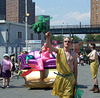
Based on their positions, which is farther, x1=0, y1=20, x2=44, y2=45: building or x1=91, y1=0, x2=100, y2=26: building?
x1=91, y1=0, x2=100, y2=26: building

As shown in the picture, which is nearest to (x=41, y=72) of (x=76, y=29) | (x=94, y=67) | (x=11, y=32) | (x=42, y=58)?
(x=42, y=58)

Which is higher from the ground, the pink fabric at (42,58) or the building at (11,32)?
the building at (11,32)

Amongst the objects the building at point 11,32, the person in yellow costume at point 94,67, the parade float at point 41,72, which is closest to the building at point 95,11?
the building at point 11,32

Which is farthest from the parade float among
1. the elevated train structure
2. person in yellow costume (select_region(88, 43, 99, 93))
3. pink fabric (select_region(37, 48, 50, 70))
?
the elevated train structure

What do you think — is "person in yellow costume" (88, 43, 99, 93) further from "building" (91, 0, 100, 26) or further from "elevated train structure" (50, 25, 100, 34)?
"building" (91, 0, 100, 26)

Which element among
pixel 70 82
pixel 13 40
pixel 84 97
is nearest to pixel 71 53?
pixel 70 82

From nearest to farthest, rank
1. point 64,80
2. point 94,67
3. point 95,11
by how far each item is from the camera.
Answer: point 64,80 < point 94,67 < point 95,11

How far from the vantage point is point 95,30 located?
61.5m

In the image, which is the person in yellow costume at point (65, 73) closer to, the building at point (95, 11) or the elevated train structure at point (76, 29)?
the elevated train structure at point (76, 29)

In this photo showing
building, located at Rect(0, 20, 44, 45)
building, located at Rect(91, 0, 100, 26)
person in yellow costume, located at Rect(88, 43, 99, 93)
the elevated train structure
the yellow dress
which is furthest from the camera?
building, located at Rect(91, 0, 100, 26)

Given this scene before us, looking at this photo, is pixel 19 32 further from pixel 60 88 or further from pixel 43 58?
pixel 60 88

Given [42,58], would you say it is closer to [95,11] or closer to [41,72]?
[41,72]

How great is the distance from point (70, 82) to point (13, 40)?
32.9 m

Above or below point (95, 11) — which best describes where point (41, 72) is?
below
